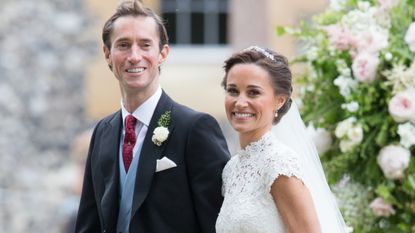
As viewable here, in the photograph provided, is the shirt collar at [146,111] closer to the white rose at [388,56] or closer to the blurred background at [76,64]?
the white rose at [388,56]

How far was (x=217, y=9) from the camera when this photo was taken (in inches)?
663

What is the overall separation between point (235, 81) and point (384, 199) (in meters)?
1.79

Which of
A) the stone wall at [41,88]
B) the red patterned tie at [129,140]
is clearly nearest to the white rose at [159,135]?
the red patterned tie at [129,140]

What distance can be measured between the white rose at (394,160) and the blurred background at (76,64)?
29.4 feet

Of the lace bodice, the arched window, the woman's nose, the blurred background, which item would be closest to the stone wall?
the blurred background

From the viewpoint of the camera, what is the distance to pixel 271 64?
483cm

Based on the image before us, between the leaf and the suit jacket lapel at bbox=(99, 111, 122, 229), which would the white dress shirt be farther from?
the leaf

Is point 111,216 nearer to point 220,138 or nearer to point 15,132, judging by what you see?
point 220,138

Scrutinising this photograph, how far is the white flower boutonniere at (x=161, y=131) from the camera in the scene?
5.02 m

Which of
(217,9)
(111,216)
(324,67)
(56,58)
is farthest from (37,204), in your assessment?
(111,216)

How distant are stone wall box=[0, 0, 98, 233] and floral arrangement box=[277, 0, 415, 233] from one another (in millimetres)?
8553

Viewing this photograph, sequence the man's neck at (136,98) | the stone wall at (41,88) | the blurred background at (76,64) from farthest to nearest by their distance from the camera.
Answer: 1. the blurred background at (76,64)
2. the stone wall at (41,88)
3. the man's neck at (136,98)

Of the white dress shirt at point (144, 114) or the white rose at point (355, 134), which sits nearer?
the white dress shirt at point (144, 114)

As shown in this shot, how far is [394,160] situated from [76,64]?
10.3 meters
